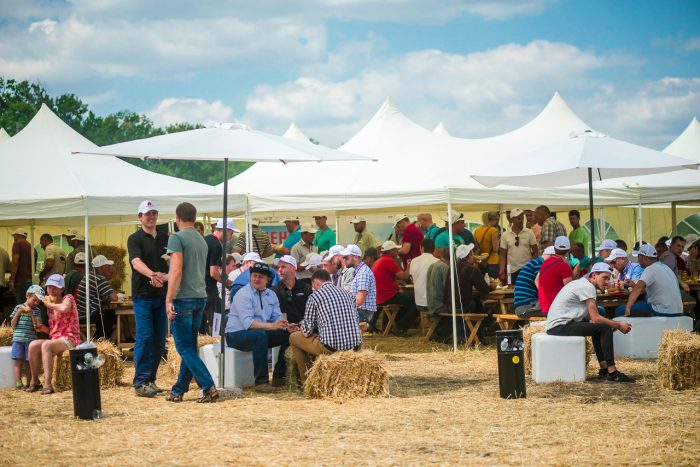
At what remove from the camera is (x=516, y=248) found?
47.8 ft

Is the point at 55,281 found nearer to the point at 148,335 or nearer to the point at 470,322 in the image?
the point at 148,335

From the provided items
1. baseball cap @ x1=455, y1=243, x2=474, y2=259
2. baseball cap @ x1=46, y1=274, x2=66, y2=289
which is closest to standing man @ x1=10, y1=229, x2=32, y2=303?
baseball cap @ x1=46, y1=274, x2=66, y2=289

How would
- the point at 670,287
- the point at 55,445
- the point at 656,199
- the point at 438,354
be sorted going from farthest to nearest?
the point at 656,199 → the point at 438,354 → the point at 670,287 → the point at 55,445

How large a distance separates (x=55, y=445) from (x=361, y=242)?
1073cm

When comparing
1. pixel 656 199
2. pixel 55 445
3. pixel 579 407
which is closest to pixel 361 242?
pixel 656 199

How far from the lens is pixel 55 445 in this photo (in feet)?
21.3

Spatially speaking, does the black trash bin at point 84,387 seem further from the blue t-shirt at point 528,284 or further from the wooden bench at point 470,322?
the wooden bench at point 470,322

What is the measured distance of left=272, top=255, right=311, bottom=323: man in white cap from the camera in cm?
982

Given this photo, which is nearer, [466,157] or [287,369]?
[287,369]

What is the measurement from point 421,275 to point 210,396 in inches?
221

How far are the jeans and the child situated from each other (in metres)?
1.89

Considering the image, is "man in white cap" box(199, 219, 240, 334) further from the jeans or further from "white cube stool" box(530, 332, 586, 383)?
"white cube stool" box(530, 332, 586, 383)

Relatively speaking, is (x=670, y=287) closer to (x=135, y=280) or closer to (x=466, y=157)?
(x=466, y=157)

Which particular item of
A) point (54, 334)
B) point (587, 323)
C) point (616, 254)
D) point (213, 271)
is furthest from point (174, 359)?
point (616, 254)
